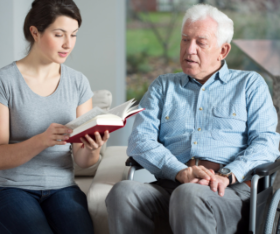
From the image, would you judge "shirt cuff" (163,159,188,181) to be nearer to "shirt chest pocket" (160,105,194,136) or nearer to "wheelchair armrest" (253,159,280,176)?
"shirt chest pocket" (160,105,194,136)

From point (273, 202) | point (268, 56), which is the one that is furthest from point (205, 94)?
point (268, 56)

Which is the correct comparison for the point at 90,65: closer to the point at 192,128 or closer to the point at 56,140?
the point at 192,128

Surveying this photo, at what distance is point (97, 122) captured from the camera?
1.09 metres

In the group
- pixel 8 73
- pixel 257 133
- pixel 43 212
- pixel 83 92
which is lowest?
pixel 43 212

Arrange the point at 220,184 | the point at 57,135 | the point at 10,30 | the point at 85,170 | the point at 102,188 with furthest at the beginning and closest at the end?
the point at 10,30 → the point at 85,170 → the point at 102,188 → the point at 220,184 → the point at 57,135

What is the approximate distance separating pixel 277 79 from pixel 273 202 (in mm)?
822

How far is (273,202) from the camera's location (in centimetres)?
136

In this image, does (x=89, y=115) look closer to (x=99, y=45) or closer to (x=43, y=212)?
(x=43, y=212)

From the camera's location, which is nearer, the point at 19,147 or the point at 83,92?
the point at 19,147

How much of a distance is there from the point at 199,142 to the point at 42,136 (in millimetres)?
744

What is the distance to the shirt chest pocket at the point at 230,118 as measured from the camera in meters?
1.61

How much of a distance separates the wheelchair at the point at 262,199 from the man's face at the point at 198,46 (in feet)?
1.89

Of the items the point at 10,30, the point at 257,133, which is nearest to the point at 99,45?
the point at 10,30

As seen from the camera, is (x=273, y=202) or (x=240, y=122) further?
(x=240, y=122)
